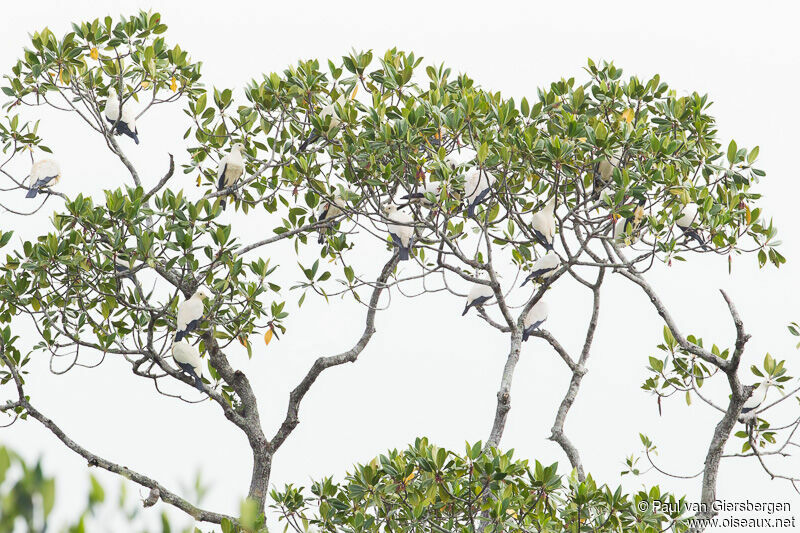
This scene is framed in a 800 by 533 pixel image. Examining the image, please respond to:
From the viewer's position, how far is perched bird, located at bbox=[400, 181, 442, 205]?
14.1 ft

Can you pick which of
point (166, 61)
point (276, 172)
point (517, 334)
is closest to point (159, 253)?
point (276, 172)

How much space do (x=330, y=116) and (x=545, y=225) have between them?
4.06 feet

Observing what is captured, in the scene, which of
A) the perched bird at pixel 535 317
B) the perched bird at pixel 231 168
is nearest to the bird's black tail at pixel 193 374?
the perched bird at pixel 231 168

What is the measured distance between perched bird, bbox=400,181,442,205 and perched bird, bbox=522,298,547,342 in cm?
107

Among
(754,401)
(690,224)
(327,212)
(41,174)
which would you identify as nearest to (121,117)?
(41,174)

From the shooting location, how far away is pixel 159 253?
441 cm

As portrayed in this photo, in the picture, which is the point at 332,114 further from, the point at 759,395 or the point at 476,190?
the point at 759,395

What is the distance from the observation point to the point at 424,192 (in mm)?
4359

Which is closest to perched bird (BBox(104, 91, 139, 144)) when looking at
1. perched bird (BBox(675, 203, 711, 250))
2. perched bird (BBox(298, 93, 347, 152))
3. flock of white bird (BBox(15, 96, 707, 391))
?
flock of white bird (BBox(15, 96, 707, 391))

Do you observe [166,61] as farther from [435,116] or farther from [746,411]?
[746,411]

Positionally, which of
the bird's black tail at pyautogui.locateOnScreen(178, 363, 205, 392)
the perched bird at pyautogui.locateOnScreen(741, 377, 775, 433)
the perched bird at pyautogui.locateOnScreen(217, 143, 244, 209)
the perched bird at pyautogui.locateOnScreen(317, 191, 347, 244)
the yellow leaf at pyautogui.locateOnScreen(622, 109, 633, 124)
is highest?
the yellow leaf at pyautogui.locateOnScreen(622, 109, 633, 124)

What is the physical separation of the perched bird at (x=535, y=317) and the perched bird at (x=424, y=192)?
107 cm

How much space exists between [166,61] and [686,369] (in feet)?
11.8

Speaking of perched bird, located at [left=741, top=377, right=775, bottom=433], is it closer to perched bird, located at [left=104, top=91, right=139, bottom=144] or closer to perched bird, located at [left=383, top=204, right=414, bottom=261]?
perched bird, located at [left=383, top=204, right=414, bottom=261]
